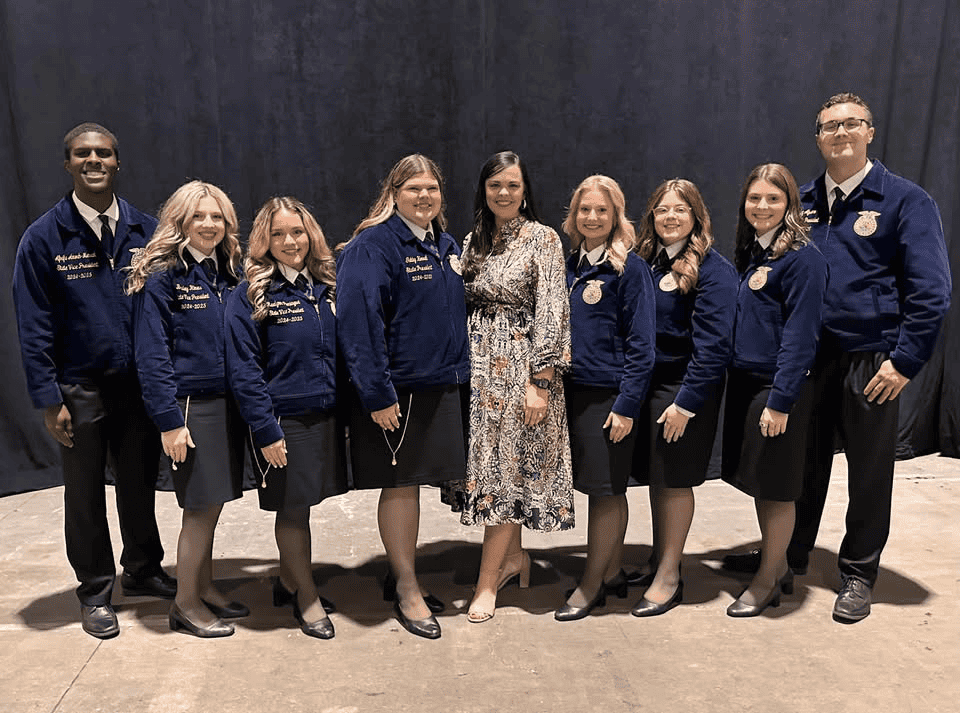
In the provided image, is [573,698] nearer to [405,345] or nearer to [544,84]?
[405,345]

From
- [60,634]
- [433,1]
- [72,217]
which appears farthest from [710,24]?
[60,634]

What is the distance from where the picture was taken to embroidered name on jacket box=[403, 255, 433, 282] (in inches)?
113

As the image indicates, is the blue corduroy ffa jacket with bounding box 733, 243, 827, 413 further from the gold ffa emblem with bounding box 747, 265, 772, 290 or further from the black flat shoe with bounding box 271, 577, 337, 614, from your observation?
the black flat shoe with bounding box 271, 577, 337, 614

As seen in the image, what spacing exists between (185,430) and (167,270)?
52 cm

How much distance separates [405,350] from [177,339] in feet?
2.44

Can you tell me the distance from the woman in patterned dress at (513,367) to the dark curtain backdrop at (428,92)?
1.77 m

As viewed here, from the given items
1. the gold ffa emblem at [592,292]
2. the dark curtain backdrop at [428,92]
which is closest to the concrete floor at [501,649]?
the gold ffa emblem at [592,292]

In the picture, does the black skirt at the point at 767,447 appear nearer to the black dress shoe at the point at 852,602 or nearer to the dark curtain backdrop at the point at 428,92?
the black dress shoe at the point at 852,602

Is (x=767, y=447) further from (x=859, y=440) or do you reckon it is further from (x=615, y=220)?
(x=615, y=220)

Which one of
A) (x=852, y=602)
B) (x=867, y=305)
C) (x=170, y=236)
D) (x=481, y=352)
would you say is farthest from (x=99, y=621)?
(x=867, y=305)

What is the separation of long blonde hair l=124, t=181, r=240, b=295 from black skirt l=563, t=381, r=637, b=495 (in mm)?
1375

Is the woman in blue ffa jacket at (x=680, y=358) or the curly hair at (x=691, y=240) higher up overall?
the curly hair at (x=691, y=240)

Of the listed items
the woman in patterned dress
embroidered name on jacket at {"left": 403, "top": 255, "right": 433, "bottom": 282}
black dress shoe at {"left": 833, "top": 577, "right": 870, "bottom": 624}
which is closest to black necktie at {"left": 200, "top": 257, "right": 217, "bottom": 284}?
embroidered name on jacket at {"left": 403, "top": 255, "right": 433, "bottom": 282}

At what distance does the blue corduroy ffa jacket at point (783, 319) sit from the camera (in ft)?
9.35
